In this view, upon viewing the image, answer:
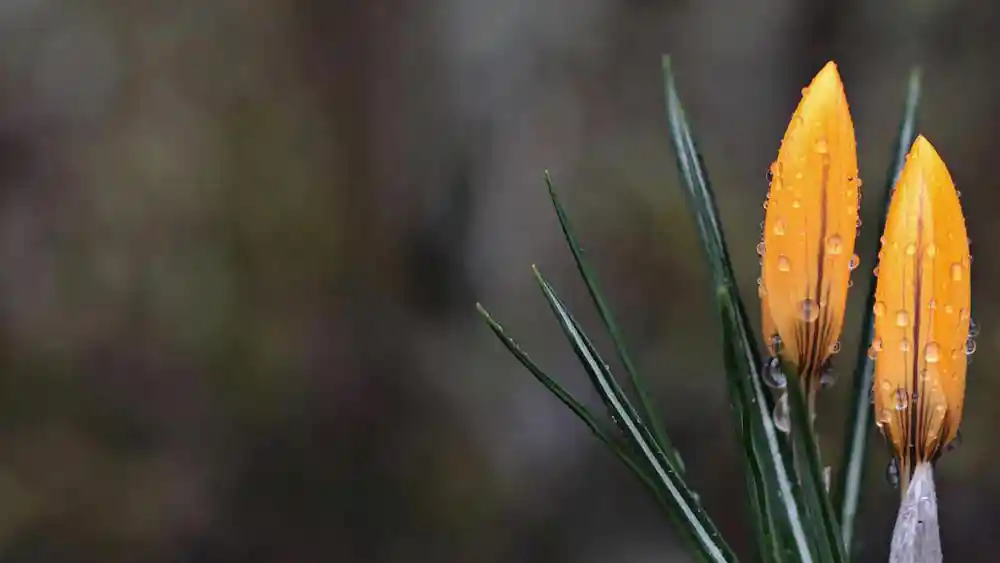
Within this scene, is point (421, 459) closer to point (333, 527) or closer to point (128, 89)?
point (333, 527)

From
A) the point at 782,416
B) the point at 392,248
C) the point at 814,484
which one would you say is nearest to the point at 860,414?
the point at 782,416

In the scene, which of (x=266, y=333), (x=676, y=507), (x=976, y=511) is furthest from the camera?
(x=266, y=333)

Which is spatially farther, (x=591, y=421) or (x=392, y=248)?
(x=392, y=248)

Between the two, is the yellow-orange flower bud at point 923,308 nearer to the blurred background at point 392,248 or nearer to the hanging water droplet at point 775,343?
the hanging water droplet at point 775,343

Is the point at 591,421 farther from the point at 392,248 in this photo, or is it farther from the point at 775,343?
the point at 392,248

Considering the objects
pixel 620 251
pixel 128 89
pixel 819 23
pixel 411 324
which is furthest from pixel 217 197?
pixel 819 23

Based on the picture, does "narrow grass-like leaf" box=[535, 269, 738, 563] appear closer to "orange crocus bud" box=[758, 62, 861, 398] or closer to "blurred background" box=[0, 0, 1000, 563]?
"orange crocus bud" box=[758, 62, 861, 398]

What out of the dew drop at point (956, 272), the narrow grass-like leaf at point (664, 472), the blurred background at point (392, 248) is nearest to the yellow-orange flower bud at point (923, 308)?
the dew drop at point (956, 272)
